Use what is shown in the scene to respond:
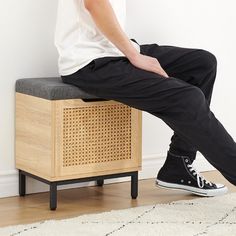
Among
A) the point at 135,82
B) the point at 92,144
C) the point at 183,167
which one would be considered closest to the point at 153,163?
the point at 183,167

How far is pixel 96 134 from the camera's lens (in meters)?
2.95

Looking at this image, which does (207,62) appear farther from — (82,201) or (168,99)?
(82,201)

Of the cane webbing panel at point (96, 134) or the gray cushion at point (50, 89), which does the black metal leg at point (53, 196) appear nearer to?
the cane webbing panel at point (96, 134)

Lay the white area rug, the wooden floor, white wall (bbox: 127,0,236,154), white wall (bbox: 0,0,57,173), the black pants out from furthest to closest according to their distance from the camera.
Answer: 1. white wall (bbox: 127,0,236,154)
2. white wall (bbox: 0,0,57,173)
3. the wooden floor
4. the black pants
5. the white area rug

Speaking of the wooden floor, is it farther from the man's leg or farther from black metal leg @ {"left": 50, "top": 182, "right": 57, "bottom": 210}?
the man's leg

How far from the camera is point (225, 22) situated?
11.9 feet

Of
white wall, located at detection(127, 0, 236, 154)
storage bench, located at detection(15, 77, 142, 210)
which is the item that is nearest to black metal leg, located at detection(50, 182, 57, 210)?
storage bench, located at detection(15, 77, 142, 210)

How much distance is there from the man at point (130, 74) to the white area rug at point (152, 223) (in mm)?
170

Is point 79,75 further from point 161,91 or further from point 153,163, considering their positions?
point 153,163

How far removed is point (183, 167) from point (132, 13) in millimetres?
727

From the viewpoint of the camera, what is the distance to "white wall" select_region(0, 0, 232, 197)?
9.88 ft

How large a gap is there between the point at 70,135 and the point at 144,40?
713mm

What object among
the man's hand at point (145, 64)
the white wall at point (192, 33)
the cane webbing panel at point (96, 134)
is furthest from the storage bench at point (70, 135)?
the white wall at point (192, 33)

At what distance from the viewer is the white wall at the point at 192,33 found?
3367 millimetres
